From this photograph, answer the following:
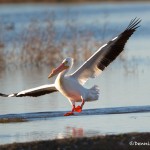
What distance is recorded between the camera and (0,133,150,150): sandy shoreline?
755 cm

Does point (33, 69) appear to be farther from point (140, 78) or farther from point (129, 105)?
point (129, 105)

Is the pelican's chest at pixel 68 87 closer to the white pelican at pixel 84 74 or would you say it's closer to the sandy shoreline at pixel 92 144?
the white pelican at pixel 84 74

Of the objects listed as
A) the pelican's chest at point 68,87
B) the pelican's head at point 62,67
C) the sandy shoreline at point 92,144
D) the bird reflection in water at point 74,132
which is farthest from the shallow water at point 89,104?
the sandy shoreline at point 92,144

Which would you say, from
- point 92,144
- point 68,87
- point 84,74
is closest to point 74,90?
point 68,87

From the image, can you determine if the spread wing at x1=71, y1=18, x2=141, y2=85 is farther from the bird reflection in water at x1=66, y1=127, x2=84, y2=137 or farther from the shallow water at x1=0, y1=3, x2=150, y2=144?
the bird reflection in water at x1=66, y1=127, x2=84, y2=137

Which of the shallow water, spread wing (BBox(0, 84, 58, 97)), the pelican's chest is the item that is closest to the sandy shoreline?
the shallow water

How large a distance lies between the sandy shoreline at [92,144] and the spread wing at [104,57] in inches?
117

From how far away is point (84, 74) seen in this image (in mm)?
10938

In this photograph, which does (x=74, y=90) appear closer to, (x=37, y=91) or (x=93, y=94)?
(x=93, y=94)

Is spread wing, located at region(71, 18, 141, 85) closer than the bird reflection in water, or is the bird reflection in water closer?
the bird reflection in water

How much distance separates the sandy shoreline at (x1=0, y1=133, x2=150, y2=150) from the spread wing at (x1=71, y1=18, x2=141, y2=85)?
117 inches

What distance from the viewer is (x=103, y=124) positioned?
9375 millimetres

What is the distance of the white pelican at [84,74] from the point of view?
1048 centimetres

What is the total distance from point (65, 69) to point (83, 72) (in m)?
0.27
